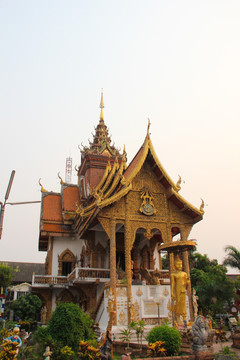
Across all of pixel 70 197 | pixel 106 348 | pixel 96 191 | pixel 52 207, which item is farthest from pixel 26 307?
pixel 106 348

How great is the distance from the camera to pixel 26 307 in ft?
62.5

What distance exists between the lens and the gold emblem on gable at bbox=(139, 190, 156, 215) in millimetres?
13352

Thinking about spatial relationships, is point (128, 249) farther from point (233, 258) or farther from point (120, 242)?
point (233, 258)

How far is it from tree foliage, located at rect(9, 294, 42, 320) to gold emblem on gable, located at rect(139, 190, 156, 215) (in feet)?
33.2

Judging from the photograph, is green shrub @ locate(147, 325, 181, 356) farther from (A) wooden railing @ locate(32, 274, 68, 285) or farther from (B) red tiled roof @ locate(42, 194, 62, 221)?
(B) red tiled roof @ locate(42, 194, 62, 221)

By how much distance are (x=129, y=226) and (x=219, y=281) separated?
40.4 feet

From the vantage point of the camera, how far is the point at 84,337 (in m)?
7.49

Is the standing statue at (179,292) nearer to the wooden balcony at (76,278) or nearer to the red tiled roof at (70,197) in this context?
the wooden balcony at (76,278)

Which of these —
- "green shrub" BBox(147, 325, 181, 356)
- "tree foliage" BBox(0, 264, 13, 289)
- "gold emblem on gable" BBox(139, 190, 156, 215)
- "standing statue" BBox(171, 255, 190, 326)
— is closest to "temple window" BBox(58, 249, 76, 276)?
"gold emblem on gable" BBox(139, 190, 156, 215)

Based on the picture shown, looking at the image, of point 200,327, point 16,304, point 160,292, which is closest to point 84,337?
point 200,327

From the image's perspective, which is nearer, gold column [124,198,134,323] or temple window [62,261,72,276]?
gold column [124,198,134,323]

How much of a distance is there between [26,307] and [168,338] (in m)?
13.8

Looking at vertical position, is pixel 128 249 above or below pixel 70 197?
below

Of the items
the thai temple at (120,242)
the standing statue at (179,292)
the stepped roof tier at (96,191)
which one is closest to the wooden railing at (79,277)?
the thai temple at (120,242)
